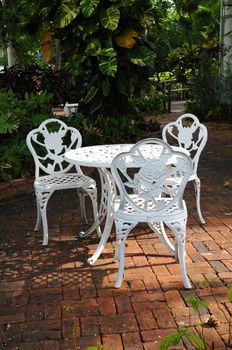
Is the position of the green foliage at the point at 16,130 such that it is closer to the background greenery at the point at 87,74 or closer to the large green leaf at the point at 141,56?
the background greenery at the point at 87,74

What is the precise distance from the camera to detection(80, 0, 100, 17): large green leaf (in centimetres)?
705

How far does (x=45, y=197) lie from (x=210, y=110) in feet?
31.9

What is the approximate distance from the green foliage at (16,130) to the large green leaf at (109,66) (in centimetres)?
92

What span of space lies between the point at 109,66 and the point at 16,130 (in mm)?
1726

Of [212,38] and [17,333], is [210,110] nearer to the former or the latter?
[212,38]

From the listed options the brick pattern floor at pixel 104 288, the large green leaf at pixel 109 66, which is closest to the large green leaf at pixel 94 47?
the large green leaf at pixel 109 66

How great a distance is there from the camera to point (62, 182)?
469 centimetres

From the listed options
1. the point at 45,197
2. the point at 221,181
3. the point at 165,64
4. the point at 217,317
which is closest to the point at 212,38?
the point at 165,64

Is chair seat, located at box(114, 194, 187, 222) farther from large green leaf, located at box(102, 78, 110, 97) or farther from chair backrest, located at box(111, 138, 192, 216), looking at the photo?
large green leaf, located at box(102, 78, 110, 97)

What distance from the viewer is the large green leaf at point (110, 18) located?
283 inches

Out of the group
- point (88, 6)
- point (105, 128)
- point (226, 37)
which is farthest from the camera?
point (226, 37)

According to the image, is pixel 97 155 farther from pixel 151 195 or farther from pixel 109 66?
pixel 109 66

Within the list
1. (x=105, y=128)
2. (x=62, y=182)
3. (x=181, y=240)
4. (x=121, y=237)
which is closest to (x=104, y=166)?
(x=121, y=237)

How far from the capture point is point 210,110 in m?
13.5
